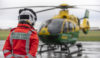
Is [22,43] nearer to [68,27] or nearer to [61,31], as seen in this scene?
[61,31]

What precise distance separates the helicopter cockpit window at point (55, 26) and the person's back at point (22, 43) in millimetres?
7896

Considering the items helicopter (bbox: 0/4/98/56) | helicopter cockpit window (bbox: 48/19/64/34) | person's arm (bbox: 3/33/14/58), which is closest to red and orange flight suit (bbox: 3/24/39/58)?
person's arm (bbox: 3/33/14/58)

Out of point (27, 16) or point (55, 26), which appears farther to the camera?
point (55, 26)

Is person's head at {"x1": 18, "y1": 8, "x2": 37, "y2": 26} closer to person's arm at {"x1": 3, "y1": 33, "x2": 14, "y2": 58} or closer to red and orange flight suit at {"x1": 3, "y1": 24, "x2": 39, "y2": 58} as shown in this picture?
red and orange flight suit at {"x1": 3, "y1": 24, "x2": 39, "y2": 58}

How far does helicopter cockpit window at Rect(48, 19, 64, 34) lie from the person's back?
790 cm

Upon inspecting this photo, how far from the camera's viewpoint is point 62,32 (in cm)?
1184

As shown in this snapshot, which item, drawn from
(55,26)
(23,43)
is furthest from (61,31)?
(23,43)

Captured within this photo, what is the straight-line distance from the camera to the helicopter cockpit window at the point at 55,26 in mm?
11789

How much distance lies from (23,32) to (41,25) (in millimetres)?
8634

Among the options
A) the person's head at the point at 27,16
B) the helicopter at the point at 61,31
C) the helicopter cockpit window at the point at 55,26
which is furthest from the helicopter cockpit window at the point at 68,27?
the person's head at the point at 27,16

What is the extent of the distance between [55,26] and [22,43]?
8.16 m

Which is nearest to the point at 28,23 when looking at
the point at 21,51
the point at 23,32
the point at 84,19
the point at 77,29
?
the point at 23,32

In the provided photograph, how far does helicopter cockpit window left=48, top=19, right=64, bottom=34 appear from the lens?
11.8 m

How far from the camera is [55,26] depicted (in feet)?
39.0
